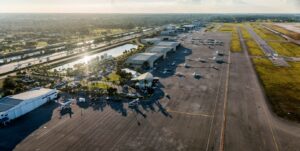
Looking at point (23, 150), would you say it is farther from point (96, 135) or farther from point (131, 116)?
point (131, 116)

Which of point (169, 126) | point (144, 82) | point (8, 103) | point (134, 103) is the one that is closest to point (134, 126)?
point (169, 126)

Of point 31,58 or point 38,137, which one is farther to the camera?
point 31,58

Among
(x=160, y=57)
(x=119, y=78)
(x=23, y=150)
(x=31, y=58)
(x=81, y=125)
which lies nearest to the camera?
(x=23, y=150)

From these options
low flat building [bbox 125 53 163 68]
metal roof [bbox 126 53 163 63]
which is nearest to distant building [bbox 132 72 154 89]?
low flat building [bbox 125 53 163 68]

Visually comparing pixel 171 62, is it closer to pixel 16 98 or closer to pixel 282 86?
pixel 282 86

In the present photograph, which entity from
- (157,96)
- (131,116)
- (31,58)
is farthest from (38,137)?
(31,58)

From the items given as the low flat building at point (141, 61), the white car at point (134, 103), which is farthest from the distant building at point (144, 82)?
the low flat building at point (141, 61)
